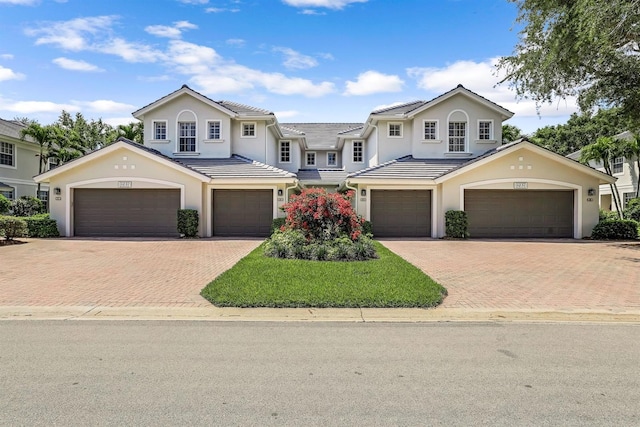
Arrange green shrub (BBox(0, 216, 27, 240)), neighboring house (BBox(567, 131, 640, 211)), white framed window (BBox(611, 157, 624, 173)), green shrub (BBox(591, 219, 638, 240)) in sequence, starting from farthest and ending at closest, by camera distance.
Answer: white framed window (BBox(611, 157, 624, 173)), neighboring house (BBox(567, 131, 640, 211)), green shrub (BBox(591, 219, 638, 240)), green shrub (BBox(0, 216, 27, 240))

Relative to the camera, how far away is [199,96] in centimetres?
2228

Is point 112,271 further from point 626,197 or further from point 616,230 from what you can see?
point 626,197

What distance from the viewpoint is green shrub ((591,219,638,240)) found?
19.0m

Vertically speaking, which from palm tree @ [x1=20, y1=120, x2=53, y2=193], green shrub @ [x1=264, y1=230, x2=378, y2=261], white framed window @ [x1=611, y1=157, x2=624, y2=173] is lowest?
green shrub @ [x1=264, y1=230, x2=378, y2=261]

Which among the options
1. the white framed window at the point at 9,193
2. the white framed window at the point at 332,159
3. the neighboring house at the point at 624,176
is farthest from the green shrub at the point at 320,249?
the neighboring house at the point at 624,176

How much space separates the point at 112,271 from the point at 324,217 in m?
6.39

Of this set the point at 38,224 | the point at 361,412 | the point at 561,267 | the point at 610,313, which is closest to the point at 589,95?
the point at 561,267

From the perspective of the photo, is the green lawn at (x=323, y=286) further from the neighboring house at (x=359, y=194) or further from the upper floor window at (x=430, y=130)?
the upper floor window at (x=430, y=130)

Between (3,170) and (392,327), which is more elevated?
(3,170)

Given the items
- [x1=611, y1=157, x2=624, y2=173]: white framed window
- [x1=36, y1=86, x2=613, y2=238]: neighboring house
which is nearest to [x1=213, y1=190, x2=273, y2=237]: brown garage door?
[x1=36, y1=86, x2=613, y2=238]: neighboring house

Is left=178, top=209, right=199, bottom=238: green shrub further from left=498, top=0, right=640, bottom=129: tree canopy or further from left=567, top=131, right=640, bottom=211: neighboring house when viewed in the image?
left=567, top=131, right=640, bottom=211: neighboring house

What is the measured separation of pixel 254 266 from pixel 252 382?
6.45m

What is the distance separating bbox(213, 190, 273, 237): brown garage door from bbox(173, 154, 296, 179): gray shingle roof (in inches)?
34.9

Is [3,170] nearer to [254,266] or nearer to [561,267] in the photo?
[254,266]
